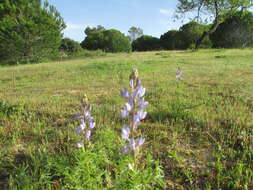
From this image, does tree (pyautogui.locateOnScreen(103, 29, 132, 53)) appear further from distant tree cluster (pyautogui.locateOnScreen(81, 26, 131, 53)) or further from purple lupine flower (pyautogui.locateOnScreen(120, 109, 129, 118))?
purple lupine flower (pyautogui.locateOnScreen(120, 109, 129, 118))

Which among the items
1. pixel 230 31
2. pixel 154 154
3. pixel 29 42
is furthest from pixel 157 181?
pixel 230 31

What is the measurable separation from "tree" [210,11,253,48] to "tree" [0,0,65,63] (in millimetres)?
25884

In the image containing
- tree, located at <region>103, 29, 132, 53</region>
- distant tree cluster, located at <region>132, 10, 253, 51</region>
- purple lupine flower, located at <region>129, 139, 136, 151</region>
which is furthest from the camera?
tree, located at <region>103, 29, 132, 53</region>

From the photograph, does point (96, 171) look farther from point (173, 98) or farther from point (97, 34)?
point (97, 34)

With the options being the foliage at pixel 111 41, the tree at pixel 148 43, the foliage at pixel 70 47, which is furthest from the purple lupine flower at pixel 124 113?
the tree at pixel 148 43

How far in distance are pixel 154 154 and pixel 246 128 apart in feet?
4.49

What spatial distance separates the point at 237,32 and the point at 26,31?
29.6 meters

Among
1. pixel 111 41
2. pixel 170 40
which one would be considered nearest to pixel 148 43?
pixel 170 40

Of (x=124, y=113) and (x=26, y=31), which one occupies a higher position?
(x=26, y=31)

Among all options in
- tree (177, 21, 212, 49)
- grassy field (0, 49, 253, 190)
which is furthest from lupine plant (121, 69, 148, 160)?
tree (177, 21, 212, 49)

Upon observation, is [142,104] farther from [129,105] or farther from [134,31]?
[134,31]

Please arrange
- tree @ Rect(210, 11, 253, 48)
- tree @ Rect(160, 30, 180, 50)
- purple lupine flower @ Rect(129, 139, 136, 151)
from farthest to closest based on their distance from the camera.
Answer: tree @ Rect(160, 30, 180, 50) < tree @ Rect(210, 11, 253, 48) < purple lupine flower @ Rect(129, 139, 136, 151)

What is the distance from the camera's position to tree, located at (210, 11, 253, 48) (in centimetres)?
3119

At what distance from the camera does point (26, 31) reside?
20.2 meters
